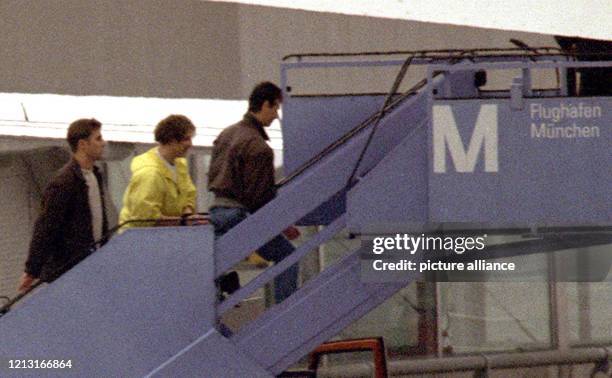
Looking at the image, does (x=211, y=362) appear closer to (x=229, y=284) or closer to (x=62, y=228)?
(x=229, y=284)

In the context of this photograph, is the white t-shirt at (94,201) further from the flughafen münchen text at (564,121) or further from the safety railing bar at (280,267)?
the flughafen münchen text at (564,121)

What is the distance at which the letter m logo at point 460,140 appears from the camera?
330 inches

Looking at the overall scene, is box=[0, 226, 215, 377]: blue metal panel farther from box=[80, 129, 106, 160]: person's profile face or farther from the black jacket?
box=[80, 129, 106, 160]: person's profile face

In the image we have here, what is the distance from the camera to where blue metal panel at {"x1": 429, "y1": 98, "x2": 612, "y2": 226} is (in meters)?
8.37

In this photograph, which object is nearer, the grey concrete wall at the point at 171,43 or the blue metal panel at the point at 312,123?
the blue metal panel at the point at 312,123

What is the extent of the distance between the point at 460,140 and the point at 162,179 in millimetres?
1943

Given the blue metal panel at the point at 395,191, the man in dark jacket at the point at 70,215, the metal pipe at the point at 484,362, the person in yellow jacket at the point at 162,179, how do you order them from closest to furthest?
the blue metal panel at the point at 395,191, the man in dark jacket at the point at 70,215, the person in yellow jacket at the point at 162,179, the metal pipe at the point at 484,362

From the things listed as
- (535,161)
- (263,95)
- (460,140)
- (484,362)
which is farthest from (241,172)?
(484,362)

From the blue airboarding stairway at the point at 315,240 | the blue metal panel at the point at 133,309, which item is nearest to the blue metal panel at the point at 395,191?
the blue airboarding stairway at the point at 315,240

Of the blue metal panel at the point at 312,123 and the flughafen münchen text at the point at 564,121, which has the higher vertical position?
the blue metal panel at the point at 312,123

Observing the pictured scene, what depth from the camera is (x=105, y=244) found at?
8.73 metres

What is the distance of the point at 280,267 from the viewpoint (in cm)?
881
